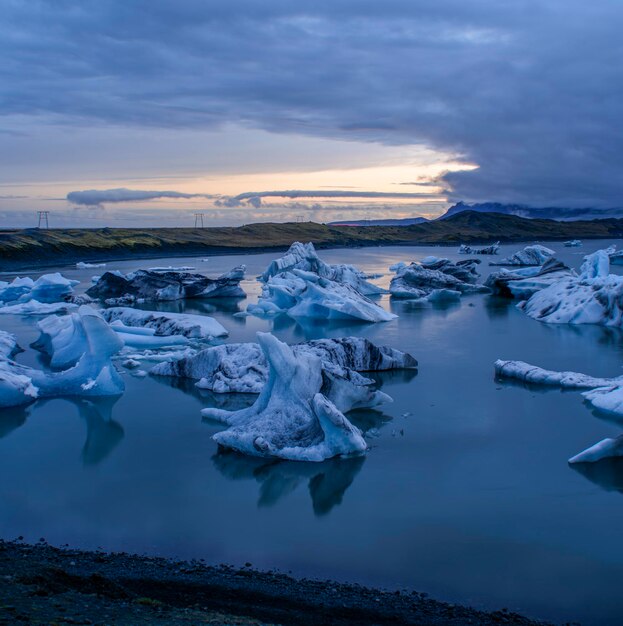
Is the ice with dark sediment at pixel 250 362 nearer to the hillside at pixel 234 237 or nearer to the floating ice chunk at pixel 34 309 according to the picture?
the floating ice chunk at pixel 34 309

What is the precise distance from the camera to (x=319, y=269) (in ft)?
77.2

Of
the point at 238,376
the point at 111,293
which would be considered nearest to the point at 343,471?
the point at 238,376

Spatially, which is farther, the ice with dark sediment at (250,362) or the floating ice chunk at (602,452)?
the ice with dark sediment at (250,362)

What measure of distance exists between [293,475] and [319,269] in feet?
56.6

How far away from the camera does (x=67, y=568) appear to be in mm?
4590

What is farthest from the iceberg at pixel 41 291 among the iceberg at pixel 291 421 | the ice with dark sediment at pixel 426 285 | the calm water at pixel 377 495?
the iceberg at pixel 291 421

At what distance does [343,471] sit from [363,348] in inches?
161

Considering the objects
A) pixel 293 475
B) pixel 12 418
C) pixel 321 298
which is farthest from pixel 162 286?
pixel 293 475

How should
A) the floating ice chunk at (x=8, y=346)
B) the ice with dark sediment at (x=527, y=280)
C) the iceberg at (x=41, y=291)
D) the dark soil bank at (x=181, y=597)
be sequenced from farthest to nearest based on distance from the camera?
the iceberg at (x=41, y=291) < the ice with dark sediment at (x=527, y=280) < the floating ice chunk at (x=8, y=346) < the dark soil bank at (x=181, y=597)

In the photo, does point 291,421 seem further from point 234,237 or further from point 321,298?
point 234,237

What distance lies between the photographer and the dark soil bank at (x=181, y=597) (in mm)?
3686

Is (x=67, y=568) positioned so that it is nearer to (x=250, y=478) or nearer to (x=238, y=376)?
(x=250, y=478)

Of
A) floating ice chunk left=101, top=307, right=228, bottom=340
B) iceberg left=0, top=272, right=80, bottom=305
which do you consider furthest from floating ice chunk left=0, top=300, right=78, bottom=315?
floating ice chunk left=101, top=307, right=228, bottom=340

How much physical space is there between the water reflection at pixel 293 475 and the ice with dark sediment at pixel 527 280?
15.1m
